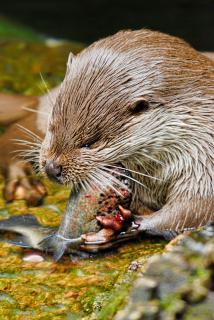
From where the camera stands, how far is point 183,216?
3.42m

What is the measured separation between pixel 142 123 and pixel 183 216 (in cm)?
39

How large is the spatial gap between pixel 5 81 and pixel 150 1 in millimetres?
3300

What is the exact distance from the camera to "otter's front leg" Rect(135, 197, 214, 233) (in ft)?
11.2

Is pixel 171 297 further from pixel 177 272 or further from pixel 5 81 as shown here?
pixel 5 81

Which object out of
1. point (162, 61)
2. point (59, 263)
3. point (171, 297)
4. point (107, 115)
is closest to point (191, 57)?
point (162, 61)

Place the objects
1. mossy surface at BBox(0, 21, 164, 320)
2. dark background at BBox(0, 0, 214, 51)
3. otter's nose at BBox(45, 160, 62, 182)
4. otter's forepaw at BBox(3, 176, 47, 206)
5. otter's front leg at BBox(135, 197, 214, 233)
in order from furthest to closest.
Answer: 1. dark background at BBox(0, 0, 214, 51)
2. otter's forepaw at BBox(3, 176, 47, 206)
3. otter's front leg at BBox(135, 197, 214, 233)
4. otter's nose at BBox(45, 160, 62, 182)
5. mossy surface at BBox(0, 21, 164, 320)

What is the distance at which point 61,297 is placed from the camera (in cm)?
301

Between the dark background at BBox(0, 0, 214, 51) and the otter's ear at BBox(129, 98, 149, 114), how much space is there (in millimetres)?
3954

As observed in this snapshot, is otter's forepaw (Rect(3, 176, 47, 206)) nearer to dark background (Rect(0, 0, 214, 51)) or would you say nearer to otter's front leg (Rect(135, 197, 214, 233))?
otter's front leg (Rect(135, 197, 214, 233))

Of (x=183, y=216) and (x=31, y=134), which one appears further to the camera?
(x=31, y=134)

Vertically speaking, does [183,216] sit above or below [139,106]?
below

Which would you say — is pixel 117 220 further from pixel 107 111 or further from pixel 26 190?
pixel 26 190

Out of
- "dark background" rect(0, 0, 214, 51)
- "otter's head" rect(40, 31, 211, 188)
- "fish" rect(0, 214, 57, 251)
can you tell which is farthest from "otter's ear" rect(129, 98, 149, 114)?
"dark background" rect(0, 0, 214, 51)

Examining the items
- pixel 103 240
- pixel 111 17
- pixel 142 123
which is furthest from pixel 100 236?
pixel 111 17
